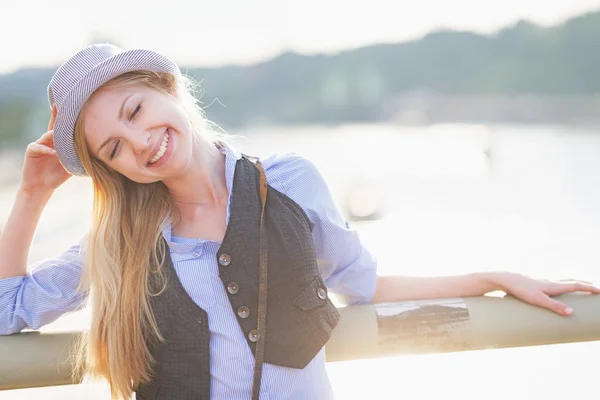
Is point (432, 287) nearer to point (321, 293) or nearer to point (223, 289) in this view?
point (321, 293)

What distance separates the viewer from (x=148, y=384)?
4.85ft

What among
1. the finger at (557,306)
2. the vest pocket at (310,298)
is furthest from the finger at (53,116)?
the finger at (557,306)

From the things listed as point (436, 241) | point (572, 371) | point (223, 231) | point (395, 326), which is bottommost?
point (436, 241)

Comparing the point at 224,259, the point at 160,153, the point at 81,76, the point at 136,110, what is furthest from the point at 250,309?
the point at 81,76

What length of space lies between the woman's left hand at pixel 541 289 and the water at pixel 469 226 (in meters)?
0.19

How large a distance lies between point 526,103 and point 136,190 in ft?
255

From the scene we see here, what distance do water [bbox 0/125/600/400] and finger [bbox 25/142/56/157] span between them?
11.2 inches

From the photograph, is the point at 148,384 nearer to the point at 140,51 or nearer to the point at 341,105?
the point at 140,51

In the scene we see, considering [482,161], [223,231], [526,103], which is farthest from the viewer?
[526,103]

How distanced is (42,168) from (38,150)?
6cm

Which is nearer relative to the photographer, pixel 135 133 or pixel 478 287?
pixel 135 133

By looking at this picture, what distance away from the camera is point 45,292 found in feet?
5.01

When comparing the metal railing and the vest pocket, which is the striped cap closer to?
the metal railing

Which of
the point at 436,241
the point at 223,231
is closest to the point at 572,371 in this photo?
the point at 223,231
